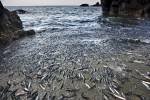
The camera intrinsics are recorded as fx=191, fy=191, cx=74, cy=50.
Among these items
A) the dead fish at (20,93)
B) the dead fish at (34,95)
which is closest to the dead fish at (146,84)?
the dead fish at (34,95)

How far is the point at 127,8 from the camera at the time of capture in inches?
1762

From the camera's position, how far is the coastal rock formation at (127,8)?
40.1 m

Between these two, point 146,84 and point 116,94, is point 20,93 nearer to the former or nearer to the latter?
point 116,94

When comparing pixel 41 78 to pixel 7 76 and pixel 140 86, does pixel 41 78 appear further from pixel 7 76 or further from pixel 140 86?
pixel 140 86

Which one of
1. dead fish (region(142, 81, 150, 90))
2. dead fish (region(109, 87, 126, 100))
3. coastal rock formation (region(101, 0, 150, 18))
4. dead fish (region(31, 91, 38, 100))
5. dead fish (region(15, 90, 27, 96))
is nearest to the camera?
dead fish (region(109, 87, 126, 100))

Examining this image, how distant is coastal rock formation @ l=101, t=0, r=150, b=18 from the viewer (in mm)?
40119

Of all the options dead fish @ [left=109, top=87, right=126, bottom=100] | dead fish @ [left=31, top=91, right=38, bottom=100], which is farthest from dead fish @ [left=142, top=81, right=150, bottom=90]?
dead fish @ [left=31, top=91, right=38, bottom=100]

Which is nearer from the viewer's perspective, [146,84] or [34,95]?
[34,95]

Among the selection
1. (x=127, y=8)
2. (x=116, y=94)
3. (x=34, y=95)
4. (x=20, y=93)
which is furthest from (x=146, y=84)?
(x=127, y=8)

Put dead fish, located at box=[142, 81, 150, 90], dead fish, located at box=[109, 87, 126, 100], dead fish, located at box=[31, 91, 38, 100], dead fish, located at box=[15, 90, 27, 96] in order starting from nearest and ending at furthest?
dead fish, located at box=[109, 87, 126, 100] < dead fish, located at box=[31, 91, 38, 100] < dead fish, located at box=[15, 90, 27, 96] < dead fish, located at box=[142, 81, 150, 90]

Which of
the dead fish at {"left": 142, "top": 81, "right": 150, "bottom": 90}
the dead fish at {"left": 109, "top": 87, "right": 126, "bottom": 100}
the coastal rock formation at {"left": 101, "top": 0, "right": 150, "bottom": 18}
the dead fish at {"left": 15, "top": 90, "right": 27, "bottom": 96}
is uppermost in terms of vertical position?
the dead fish at {"left": 15, "top": 90, "right": 27, "bottom": 96}

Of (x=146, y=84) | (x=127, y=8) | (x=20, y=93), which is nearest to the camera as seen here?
(x=20, y=93)

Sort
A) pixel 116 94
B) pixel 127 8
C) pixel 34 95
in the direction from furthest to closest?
pixel 127 8 → pixel 34 95 → pixel 116 94

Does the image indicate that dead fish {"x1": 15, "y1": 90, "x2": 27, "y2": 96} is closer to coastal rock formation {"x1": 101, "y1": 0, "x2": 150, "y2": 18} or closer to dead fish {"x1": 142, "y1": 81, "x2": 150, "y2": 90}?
dead fish {"x1": 142, "y1": 81, "x2": 150, "y2": 90}
